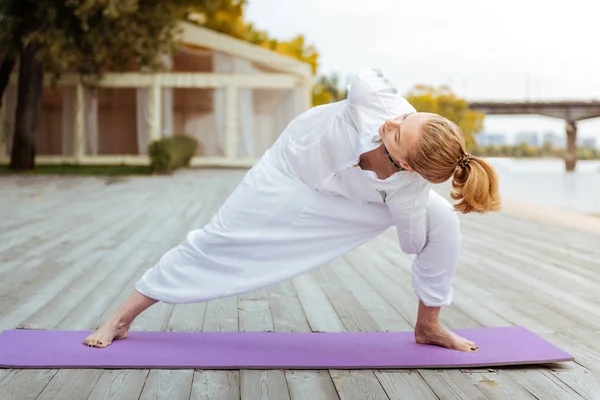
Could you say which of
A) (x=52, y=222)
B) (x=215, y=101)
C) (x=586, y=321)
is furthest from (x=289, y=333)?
(x=215, y=101)

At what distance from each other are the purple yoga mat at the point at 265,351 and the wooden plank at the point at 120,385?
63 mm

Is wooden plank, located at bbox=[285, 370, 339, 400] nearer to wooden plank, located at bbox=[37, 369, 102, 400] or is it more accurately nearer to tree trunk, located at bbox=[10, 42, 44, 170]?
wooden plank, located at bbox=[37, 369, 102, 400]

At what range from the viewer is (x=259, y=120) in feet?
67.2

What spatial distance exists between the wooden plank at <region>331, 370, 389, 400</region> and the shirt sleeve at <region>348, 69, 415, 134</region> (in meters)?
0.83

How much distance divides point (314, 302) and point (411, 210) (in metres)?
1.48

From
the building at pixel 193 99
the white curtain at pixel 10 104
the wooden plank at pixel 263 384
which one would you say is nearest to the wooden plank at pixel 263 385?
the wooden plank at pixel 263 384

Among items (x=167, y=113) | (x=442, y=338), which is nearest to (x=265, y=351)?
(x=442, y=338)

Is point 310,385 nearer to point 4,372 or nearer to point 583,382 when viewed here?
point 583,382

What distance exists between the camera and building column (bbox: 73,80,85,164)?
19484mm

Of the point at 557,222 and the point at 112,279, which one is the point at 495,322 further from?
the point at 557,222

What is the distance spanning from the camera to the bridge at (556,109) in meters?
39.3

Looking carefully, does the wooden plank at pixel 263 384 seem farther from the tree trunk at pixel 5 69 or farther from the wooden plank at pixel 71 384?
the tree trunk at pixel 5 69

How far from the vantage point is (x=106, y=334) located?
288cm

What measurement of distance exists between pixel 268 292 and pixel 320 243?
1387 mm
